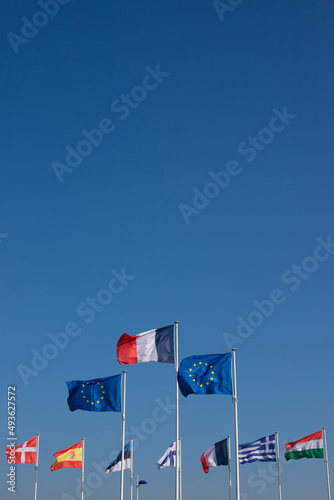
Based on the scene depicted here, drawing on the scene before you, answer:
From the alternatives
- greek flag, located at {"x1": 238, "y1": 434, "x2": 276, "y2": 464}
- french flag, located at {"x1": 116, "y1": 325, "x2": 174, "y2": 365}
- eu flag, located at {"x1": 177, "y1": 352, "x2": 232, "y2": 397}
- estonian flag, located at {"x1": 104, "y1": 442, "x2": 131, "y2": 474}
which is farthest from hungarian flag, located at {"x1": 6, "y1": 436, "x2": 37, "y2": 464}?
eu flag, located at {"x1": 177, "y1": 352, "x2": 232, "y2": 397}

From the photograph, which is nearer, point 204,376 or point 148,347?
point 204,376

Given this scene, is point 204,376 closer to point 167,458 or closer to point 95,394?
point 95,394

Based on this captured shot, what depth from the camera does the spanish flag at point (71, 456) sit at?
5472 cm

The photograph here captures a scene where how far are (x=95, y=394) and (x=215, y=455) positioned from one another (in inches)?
621

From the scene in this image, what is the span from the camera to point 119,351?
117ft

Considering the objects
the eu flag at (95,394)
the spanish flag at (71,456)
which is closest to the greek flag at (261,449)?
the spanish flag at (71,456)

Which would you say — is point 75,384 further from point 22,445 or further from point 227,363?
point 22,445

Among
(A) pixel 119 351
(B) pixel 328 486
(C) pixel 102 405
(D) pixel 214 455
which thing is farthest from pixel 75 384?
(B) pixel 328 486

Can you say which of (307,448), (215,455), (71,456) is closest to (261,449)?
(215,455)

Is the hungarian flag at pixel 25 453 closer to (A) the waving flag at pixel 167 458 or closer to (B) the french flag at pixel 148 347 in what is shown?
(A) the waving flag at pixel 167 458

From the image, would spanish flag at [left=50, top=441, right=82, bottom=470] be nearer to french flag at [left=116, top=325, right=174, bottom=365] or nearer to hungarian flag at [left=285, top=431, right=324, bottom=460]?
hungarian flag at [left=285, top=431, right=324, bottom=460]

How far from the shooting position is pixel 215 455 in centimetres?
5012

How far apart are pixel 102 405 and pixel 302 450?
21.9 m

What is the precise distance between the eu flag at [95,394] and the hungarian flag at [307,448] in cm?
2071
